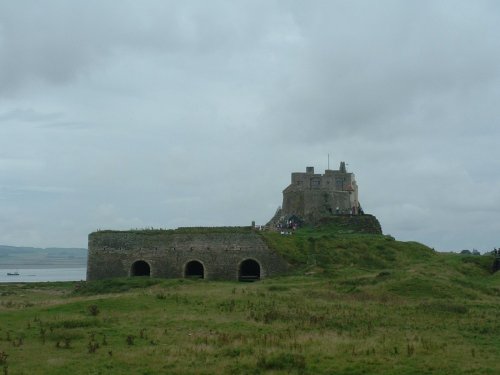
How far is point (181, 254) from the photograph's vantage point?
48.6m

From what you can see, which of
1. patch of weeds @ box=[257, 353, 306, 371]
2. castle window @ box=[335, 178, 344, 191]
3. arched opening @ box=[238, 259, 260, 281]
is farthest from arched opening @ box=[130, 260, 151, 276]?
patch of weeds @ box=[257, 353, 306, 371]

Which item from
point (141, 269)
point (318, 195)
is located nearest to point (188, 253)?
point (141, 269)

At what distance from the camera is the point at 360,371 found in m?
15.6

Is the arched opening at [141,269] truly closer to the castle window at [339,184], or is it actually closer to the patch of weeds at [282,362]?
the castle window at [339,184]

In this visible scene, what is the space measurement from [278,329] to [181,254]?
27.7m

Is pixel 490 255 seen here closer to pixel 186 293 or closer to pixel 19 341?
pixel 186 293

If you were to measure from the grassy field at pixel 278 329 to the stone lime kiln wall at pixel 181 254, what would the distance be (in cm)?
681

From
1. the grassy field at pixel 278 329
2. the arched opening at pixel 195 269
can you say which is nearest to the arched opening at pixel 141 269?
the arched opening at pixel 195 269

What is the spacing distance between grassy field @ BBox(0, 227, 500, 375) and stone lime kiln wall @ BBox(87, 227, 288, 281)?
681 cm

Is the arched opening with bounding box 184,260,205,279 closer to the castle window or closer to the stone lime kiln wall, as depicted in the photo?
the stone lime kiln wall

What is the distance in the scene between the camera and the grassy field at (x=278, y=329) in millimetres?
16297

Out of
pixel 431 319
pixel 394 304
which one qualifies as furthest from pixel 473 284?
pixel 431 319

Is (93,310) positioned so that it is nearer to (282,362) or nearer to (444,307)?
(282,362)

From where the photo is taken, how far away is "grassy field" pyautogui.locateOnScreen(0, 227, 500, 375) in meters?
16.3
